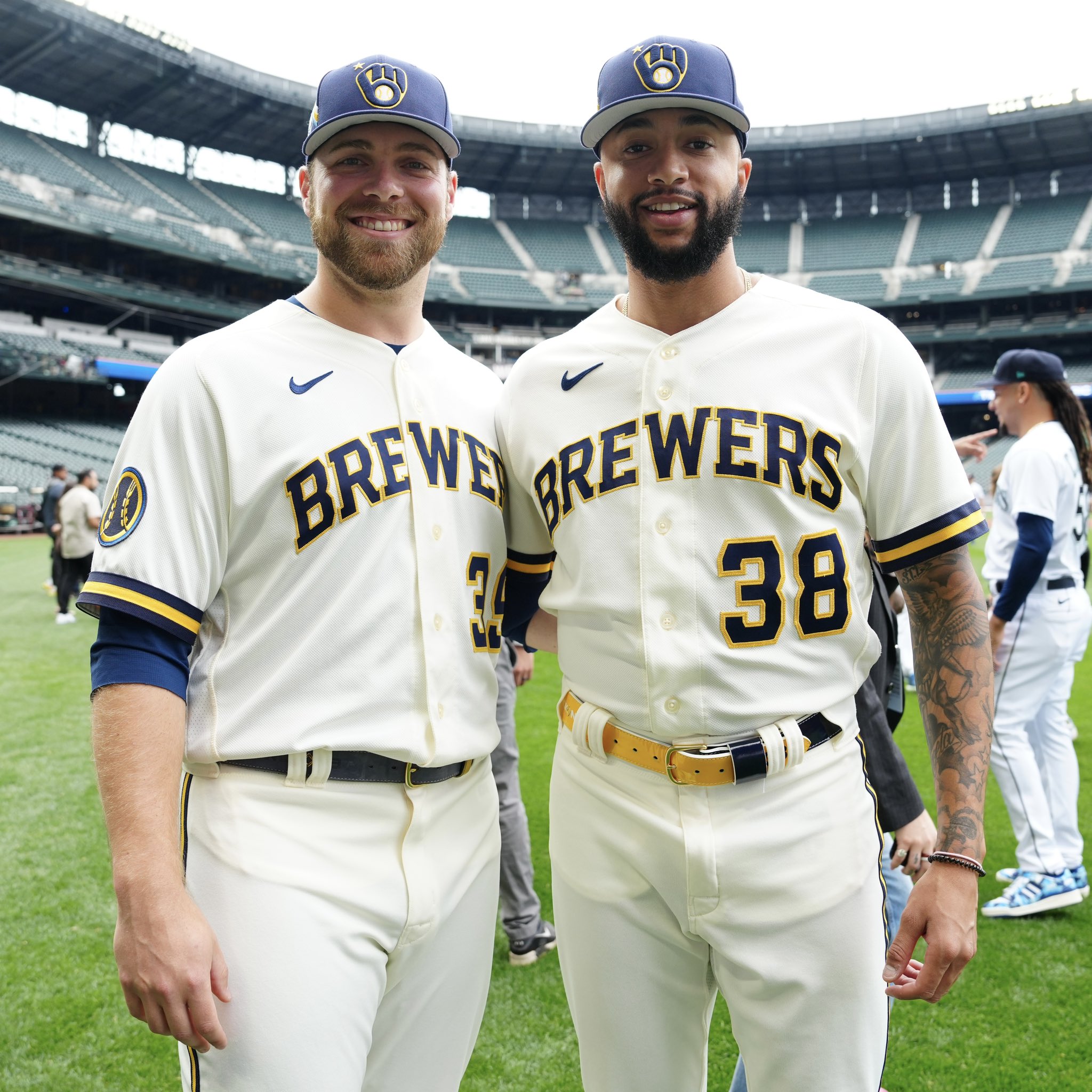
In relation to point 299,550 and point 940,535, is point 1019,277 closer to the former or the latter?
point 940,535

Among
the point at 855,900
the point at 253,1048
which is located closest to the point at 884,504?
the point at 855,900

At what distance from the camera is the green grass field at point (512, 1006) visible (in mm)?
2961

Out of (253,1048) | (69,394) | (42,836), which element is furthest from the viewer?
(69,394)

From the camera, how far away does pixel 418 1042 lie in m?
1.87

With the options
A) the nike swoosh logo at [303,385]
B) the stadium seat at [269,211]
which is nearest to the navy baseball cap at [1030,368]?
the nike swoosh logo at [303,385]

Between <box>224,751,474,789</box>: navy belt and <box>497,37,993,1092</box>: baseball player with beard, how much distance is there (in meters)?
0.36

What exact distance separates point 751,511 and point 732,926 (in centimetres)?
82

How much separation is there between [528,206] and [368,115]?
4494 cm

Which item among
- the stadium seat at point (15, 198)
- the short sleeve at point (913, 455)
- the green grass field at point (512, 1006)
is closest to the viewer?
the short sleeve at point (913, 455)

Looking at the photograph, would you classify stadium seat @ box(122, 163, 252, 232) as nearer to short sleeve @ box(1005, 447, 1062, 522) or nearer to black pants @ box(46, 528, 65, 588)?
black pants @ box(46, 528, 65, 588)

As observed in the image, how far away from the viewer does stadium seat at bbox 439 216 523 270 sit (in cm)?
4153

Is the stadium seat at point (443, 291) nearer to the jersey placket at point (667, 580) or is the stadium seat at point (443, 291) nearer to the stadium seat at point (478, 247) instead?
the stadium seat at point (478, 247)

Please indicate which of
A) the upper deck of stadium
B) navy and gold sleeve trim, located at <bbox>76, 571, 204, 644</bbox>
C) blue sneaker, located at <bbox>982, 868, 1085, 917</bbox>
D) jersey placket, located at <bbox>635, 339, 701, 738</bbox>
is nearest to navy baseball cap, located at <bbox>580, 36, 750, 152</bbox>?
jersey placket, located at <bbox>635, 339, 701, 738</bbox>

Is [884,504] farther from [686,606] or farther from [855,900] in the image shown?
[855,900]
